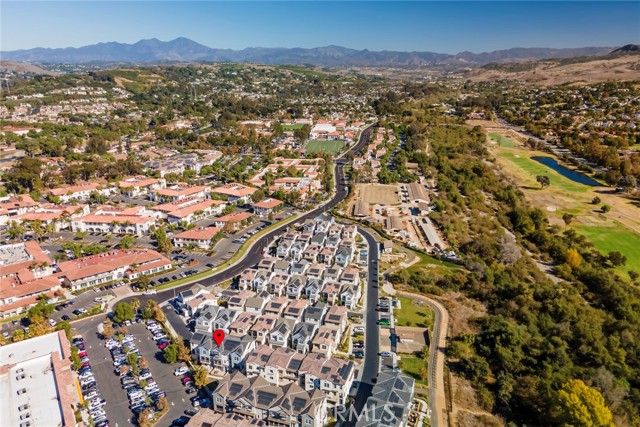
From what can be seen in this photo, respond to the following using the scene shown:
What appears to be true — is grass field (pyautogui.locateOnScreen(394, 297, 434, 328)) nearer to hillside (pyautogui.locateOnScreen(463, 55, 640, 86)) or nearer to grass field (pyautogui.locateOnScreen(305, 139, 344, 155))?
grass field (pyautogui.locateOnScreen(305, 139, 344, 155))

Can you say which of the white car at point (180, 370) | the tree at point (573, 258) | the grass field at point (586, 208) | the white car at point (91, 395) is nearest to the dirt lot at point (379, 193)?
the grass field at point (586, 208)

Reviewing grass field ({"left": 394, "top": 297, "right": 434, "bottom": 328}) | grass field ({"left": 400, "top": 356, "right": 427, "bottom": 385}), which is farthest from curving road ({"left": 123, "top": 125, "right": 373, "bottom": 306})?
grass field ({"left": 400, "top": 356, "right": 427, "bottom": 385})

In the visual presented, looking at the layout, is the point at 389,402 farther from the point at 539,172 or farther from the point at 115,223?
the point at 539,172

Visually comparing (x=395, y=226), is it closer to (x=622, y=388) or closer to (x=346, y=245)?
(x=346, y=245)

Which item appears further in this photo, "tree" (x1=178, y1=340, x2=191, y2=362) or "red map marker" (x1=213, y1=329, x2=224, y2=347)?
"red map marker" (x1=213, y1=329, x2=224, y2=347)

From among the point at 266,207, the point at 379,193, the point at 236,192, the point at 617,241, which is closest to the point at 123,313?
the point at 266,207

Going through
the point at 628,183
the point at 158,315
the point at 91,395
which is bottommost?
the point at 91,395
